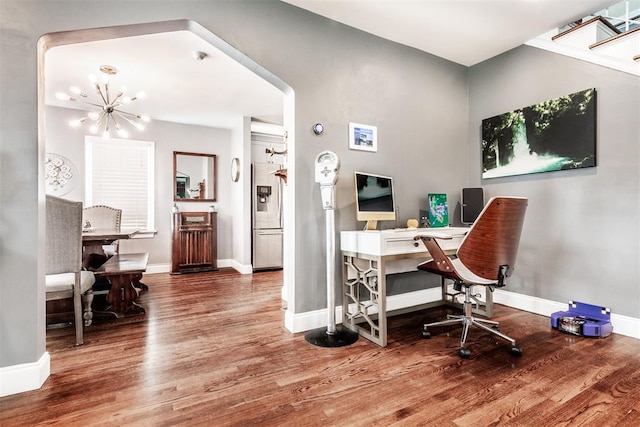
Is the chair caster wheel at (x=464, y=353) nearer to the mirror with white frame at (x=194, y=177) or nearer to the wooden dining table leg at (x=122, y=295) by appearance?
the wooden dining table leg at (x=122, y=295)

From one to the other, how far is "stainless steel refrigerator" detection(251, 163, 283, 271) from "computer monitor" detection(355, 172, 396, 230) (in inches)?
117

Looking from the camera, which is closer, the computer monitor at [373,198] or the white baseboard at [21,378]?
the white baseboard at [21,378]

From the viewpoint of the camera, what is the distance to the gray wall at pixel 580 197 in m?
2.50

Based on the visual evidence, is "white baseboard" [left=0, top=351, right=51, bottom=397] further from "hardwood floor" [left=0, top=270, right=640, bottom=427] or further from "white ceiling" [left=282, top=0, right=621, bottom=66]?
"white ceiling" [left=282, top=0, right=621, bottom=66]

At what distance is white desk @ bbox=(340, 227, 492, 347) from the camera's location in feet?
7.54

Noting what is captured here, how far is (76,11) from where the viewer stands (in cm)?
188

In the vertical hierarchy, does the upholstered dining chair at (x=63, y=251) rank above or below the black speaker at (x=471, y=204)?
below

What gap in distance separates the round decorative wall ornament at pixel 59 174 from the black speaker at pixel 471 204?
5576 millimetres

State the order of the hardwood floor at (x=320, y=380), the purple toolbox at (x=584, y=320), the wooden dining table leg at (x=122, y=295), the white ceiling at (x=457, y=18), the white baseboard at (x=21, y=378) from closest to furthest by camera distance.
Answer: the hardwood floor at (x=320, y=380)
the white baseboard at (x=21, y=378)
the purple toolbox at (x=584, y=320)
the white ceiling at (x=457, y=18)
the wooden dining table leg at (x=122, y=295)

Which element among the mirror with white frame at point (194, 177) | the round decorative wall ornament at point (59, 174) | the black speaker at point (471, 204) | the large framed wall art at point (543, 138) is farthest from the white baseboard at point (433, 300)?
the round decorative wall ornament at point (59, 174)

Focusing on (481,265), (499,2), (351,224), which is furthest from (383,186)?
(499,2)

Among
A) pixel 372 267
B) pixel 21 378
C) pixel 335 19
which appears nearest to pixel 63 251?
pixel 21 378

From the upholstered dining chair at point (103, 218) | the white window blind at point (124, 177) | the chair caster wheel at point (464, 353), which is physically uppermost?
the white window blind at point (124, 177)

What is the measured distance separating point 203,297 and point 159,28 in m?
2.79
